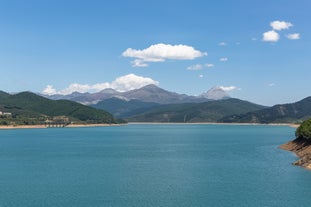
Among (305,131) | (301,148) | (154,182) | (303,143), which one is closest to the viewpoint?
(154,182)

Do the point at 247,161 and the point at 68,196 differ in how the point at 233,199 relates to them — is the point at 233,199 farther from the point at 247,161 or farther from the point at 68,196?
the point at 247,161

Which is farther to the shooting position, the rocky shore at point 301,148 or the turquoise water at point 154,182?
the rocky shore at point 301,148

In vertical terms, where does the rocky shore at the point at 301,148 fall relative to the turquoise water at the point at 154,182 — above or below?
A: above

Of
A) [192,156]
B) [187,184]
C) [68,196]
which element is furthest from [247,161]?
[68,196]

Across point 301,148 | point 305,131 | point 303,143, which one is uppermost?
point 305,131

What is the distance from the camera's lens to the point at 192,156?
162625mm

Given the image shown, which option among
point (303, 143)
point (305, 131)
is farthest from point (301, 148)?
point (305, 131)

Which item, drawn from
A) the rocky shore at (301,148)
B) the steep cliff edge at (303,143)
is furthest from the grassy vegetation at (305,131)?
the rocky shore at (301,148)

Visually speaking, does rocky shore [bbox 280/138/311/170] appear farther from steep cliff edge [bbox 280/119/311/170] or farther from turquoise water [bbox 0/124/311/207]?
turquoise water [bbox 0/124/311/207]

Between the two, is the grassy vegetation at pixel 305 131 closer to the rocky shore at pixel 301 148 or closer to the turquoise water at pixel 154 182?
the rocky shore at pixel 301 148

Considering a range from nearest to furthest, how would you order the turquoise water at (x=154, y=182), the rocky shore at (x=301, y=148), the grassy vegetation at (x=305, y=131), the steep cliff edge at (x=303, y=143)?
the turquoise water at (x=154, y=182) < the rocky shore at (x=301, y=148) < the steep cliff edge at (x=303, y=143) < the grassy vegetation at (x=305, y=131)

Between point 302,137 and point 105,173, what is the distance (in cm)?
9458

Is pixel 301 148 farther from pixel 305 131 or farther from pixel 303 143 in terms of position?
pixel 305 131

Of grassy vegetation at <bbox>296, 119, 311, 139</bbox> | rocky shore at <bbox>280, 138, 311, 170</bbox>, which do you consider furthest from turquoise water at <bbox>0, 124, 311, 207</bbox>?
grassy vegetation at <bbox>296, 119, 311, 139</bbox>
